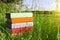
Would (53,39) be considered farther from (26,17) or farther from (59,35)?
(26,17)

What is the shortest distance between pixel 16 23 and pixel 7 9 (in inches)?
29.8

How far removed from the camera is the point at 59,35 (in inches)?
52.9

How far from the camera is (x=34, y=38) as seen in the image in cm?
128

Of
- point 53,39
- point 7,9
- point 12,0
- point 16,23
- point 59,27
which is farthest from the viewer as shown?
point 12,0

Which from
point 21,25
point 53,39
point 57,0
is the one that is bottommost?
point 53,39

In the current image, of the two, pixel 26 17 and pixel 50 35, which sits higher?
pixel 26 17

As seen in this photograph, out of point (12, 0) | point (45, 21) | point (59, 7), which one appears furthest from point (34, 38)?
point (12, 0)

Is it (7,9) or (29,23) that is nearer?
(29,23)

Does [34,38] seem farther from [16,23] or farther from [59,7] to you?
[59,7]

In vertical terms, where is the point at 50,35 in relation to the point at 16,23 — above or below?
below

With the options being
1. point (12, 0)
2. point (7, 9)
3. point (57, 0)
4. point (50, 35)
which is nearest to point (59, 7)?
point (57, 0)

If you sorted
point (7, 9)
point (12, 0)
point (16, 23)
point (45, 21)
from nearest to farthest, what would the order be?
point (16, 23) < point (45, 21) < point (7, 9) < point (12, 0)

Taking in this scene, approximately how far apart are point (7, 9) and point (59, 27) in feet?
2.28

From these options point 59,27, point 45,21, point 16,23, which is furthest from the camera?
point 45,21
